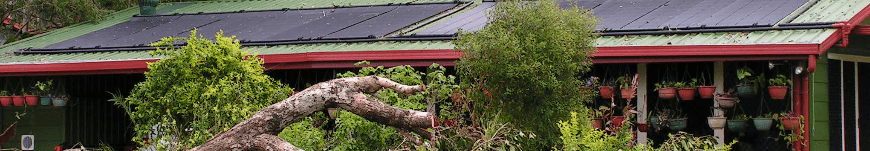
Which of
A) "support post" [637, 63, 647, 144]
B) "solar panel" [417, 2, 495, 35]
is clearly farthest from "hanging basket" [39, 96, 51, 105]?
"support post" [637, 63, 647, 144]

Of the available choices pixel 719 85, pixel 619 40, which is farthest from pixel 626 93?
pixel 719 85

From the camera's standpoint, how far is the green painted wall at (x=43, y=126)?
47.6 feet

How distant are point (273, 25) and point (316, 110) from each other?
6874 mm

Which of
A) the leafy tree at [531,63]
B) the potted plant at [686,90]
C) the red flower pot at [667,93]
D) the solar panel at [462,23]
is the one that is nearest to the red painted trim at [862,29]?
the potted plant at [686,90]

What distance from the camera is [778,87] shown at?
9.90 m

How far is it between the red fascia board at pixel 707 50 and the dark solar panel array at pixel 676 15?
0.39 meters

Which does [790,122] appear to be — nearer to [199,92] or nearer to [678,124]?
[678,124]

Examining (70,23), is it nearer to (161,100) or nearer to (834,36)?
(161,100)

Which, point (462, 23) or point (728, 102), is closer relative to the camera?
point (728, 102)

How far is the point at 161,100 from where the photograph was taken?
934 cm

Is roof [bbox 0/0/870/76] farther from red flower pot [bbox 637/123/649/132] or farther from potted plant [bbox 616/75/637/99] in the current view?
red flower pot [bbox 637/123/649/132]

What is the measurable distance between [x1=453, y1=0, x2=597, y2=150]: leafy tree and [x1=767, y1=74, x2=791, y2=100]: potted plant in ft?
6.26

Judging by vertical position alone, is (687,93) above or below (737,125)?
above

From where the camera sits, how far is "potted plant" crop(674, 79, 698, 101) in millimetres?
10484
